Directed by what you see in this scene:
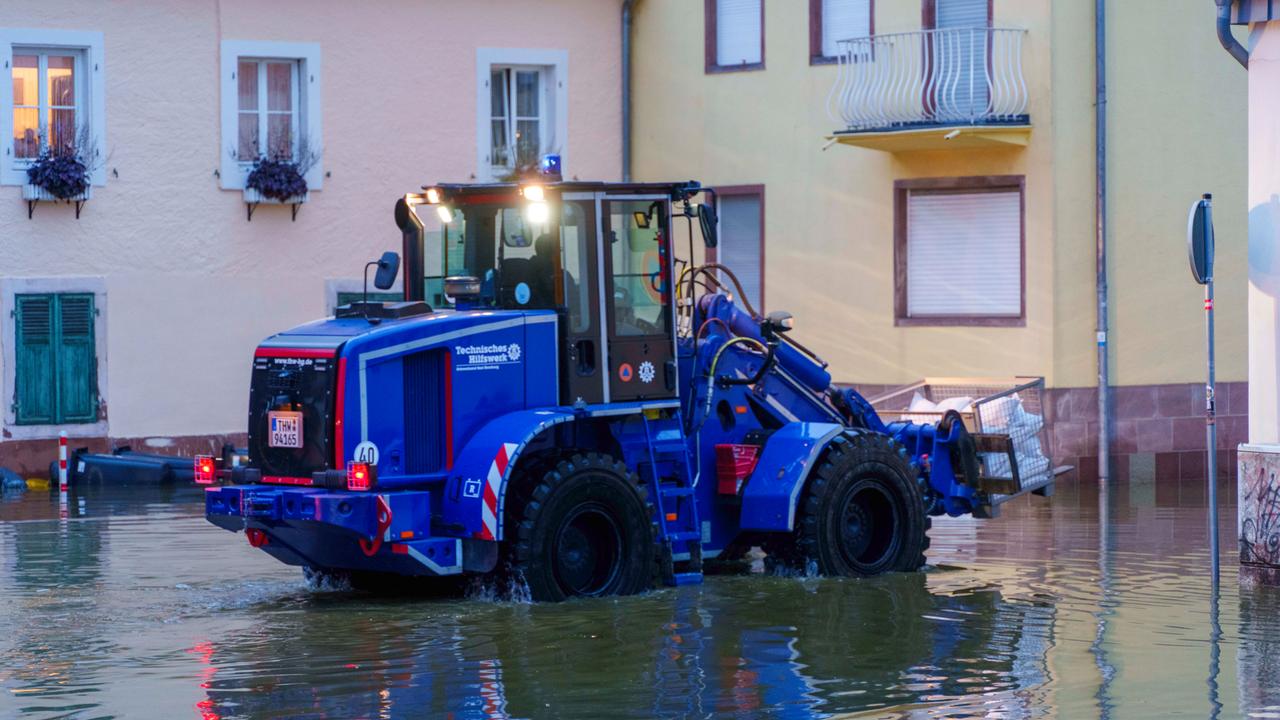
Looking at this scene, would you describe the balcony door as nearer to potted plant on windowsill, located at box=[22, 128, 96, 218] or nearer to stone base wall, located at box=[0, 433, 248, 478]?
stone base wall, located at box=[0, 433, 248, 478]

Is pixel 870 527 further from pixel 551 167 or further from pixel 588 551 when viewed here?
pixel 551 167

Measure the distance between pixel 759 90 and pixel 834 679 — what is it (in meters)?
15.6

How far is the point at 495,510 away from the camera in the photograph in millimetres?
12539

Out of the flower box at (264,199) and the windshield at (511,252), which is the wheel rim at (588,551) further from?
the flower box at (264,199)

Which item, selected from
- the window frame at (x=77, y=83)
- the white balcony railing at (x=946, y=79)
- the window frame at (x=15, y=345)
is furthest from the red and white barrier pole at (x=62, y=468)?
the white balcony railing at (x=946, y=79)

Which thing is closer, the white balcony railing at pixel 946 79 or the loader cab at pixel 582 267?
the loader cab at pixel 582 267

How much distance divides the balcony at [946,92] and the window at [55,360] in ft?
28.2

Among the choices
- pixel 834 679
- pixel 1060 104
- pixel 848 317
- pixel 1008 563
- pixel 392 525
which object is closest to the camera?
pixel 834 679

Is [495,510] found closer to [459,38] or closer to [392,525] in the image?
[392,525]

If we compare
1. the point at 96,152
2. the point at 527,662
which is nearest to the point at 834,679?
the point at 527,662

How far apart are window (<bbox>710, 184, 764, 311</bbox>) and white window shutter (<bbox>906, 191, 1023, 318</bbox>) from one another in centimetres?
209

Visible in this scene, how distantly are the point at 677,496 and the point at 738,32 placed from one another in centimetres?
1254

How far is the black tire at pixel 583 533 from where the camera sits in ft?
41.8

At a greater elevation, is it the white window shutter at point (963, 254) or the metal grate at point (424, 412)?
A: the white window shutter at point (963, 254)
